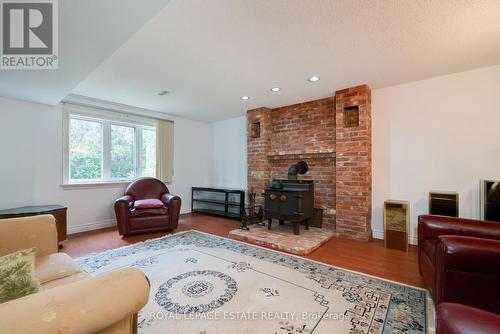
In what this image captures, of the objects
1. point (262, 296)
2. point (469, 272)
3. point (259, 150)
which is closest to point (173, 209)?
point (259, 150)

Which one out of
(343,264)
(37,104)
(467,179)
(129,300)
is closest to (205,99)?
(37,104)

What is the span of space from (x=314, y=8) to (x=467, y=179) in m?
2.90

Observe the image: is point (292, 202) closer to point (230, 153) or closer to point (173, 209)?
point (173, 209)

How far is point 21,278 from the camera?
0.88 m

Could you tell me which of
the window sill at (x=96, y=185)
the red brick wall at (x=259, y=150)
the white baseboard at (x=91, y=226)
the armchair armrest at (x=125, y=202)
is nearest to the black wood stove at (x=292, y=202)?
the red brick wall at (x=259, y=150)

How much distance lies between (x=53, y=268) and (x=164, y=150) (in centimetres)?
358

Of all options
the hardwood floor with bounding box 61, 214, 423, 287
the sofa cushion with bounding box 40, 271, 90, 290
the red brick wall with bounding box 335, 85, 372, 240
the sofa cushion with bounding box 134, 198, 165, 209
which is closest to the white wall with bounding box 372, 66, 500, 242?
the red brick wall with bounding box 335, 85, 372, 240

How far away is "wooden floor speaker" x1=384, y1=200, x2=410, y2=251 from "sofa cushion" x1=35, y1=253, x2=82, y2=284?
11.3 feet

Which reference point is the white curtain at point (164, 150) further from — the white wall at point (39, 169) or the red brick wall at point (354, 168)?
the red brick wall at point (354, 168)

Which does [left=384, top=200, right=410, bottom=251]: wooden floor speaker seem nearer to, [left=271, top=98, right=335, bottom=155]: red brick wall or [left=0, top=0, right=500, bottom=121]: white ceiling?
[left=271, top=98, right=335, bottom=155]: red brick wall

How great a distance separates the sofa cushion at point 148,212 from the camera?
11.8 feet

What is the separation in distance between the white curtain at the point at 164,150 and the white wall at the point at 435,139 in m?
4.04

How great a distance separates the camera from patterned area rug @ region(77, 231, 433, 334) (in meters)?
1.55

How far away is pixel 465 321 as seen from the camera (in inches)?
36.8
